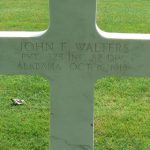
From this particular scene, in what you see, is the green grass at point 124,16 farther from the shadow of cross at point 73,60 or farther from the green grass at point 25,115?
the shadow of cross at point 73,60

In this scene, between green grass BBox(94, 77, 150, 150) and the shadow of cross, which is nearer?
the shadow of cross

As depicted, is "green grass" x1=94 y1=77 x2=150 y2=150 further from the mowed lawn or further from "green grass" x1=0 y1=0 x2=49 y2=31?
"green grass" x1=0 y1=0 x2=49 y2=31

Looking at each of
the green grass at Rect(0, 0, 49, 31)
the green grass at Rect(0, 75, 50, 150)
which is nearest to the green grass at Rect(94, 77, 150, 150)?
the green grass at Rect(0, 75, 50, 150)

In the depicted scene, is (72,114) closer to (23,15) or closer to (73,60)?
(73,60)

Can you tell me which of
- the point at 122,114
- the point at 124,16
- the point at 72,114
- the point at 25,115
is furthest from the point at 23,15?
the point at 72,114

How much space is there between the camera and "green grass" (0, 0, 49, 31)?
9.91 m

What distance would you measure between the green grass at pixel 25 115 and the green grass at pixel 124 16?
3914 mm

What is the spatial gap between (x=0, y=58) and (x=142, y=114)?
81.5 inches

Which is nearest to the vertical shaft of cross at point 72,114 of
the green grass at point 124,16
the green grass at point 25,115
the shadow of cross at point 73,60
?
the shadow of cross at point 73,60

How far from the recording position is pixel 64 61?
3.57 metres

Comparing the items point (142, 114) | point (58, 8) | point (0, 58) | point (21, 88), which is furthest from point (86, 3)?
point (21, 88)

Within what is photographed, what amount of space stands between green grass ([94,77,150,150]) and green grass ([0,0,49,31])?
3.91 metres

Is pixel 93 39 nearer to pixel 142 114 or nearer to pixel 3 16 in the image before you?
pixel 142 114

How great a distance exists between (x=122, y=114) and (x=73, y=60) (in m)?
1.79
